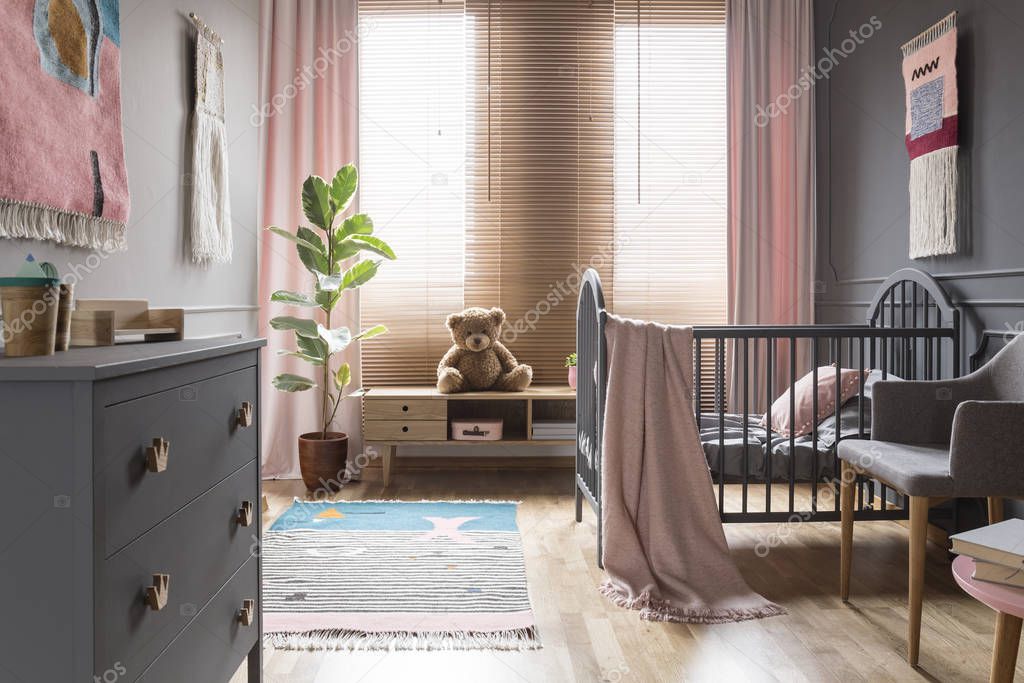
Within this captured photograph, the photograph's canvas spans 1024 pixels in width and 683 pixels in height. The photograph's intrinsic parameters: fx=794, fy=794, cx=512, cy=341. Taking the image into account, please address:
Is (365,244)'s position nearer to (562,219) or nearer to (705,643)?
(562,219)

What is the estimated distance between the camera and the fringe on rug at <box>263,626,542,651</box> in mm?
1923

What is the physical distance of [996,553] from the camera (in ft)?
4.25

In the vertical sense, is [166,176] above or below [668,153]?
below

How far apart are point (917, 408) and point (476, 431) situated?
194 centimetres

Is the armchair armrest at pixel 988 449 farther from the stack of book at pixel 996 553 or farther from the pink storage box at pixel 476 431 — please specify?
the pink storage box at pixel 476 431

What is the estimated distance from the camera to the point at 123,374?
0.99 meters

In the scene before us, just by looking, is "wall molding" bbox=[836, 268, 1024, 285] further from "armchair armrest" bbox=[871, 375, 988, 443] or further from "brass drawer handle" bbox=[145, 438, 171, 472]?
"brass drawer handle" bbox=[145, 438, 171, 472]

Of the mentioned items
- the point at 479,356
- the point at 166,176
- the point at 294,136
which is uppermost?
the point at 294,136

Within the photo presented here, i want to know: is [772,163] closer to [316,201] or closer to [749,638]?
[316,201]

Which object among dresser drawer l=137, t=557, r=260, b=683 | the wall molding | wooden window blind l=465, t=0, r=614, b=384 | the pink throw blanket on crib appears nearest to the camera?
dresser drawer l=137, t=557, r=260, b=683

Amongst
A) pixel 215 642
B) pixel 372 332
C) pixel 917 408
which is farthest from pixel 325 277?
pixel 917 408

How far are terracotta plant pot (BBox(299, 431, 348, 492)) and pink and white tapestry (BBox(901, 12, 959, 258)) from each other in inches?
98.6

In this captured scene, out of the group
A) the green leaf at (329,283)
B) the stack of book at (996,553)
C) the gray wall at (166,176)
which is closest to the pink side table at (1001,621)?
the stack of book at (996,553)

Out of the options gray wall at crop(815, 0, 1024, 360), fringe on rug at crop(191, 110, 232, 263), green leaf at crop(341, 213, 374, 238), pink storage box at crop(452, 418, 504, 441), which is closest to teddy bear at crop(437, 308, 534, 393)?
pink storage box at crop(452, 418, 504, 441)
